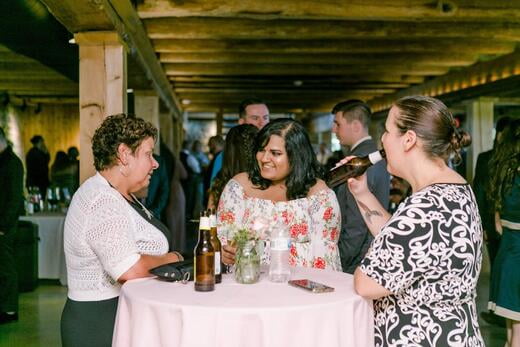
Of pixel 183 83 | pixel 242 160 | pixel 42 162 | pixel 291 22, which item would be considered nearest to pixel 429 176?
pixel 242 160

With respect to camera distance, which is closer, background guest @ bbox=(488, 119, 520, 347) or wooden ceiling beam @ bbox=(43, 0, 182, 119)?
wooden ceiling beam @ bbox=(43, 0, 182, 119)

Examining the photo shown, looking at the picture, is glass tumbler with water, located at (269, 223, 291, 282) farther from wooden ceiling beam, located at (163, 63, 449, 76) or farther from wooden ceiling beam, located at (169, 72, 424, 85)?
wooden ceiling beam, located at (169, 72, 424, 85)

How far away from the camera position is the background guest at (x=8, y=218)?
5.04m

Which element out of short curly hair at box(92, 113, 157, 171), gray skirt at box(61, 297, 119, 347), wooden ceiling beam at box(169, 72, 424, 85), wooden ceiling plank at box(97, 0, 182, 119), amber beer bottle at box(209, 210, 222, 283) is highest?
wooden ceiling beam at box(169, 72, 424, 85)

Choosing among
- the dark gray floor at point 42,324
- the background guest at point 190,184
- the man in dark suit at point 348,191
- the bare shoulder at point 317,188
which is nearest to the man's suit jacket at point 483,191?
the dark gray floor at point 42,324

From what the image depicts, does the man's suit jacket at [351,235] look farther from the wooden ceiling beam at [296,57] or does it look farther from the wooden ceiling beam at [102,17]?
the wooden ceiling beam at [296,57]

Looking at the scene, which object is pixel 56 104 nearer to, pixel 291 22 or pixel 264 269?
pixel 291 22

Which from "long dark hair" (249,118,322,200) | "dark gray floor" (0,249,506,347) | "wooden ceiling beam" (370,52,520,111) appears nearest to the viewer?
"long dark hair" (249,118,322,200)

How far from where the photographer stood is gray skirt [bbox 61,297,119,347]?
7.50 feet

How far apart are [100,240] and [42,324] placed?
350 cm

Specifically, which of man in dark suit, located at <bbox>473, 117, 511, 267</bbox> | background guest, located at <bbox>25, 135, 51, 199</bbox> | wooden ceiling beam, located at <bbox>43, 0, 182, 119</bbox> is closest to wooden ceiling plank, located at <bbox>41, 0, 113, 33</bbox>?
wooden ceiling beam, located at <bbox>43, 0, 182, 119</bbox>

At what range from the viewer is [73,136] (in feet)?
53.2

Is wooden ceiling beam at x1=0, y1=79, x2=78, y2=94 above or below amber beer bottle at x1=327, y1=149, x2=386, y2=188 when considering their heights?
above

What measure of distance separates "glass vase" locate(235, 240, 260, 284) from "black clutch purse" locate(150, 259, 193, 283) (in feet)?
0.62
